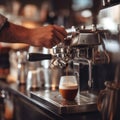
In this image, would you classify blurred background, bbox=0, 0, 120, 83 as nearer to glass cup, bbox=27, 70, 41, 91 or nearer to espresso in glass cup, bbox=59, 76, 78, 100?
espresso in glass cup, bbox=59, 76, 78, 100

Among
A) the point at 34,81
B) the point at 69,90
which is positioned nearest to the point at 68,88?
the point at 69,90

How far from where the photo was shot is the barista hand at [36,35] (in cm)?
130

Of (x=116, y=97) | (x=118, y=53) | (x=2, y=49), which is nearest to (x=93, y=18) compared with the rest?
(x=118, y=53)

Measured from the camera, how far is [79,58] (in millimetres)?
1453

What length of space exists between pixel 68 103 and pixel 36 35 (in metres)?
0.33

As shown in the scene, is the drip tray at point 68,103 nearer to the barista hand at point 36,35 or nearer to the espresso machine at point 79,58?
the espresso machine at point 79,58

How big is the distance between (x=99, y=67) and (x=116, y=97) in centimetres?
47

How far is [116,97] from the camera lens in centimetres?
106

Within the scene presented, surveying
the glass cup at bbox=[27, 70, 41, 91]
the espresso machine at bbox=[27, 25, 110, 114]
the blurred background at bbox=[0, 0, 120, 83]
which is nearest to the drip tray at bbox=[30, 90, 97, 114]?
the espresso machine at bbox=[27, 25, 110, 114]

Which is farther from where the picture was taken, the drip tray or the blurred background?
the blurred background

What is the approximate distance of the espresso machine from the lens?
49.8 inches

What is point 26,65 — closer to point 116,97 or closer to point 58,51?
point 58,51

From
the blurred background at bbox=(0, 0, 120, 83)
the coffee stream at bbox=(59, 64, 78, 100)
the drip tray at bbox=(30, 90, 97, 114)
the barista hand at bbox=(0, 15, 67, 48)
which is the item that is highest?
the blurred background at bbox=(0, 0, 120, 83)

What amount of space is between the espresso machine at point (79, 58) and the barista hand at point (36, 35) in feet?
0.28
